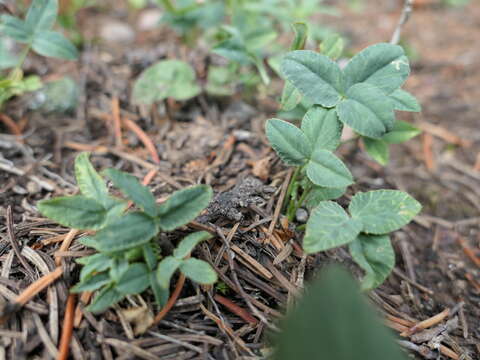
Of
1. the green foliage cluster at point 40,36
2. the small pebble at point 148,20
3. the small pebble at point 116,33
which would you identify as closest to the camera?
the green foliage cluster at point 40,36

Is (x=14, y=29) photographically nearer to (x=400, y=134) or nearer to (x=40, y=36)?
(x=40, y=36)

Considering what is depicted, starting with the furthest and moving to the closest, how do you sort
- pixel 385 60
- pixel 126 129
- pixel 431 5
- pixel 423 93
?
pixel 431 5
pixel 423 93
pixel 126 129
pixel 385 60

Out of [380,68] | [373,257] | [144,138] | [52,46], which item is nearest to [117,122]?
[144,138]

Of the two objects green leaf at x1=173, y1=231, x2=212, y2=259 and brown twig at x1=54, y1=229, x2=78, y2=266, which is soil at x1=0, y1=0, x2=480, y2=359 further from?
green leaf at x1=173, y1=231, x2=212, y2=259

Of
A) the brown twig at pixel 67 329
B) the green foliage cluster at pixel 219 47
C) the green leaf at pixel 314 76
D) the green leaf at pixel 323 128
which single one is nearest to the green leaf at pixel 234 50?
the green foliage cluster at pixel 219 47

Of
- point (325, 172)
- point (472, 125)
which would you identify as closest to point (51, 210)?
point (325, 172)

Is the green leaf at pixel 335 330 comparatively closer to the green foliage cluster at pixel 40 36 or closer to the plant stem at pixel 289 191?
the plant stem at pixel 289 191

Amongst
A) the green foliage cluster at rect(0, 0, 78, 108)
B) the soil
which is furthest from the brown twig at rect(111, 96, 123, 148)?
the green foliage cluster at rect(0, 0, 78, 108)

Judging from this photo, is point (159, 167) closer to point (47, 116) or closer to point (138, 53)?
point (47, 116)
